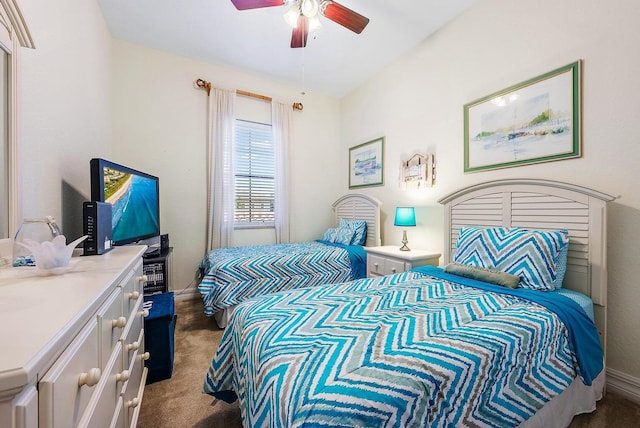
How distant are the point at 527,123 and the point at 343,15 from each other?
67.6 inches

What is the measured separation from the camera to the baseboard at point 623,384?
1.59m

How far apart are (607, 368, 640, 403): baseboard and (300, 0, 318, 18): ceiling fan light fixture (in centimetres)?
323

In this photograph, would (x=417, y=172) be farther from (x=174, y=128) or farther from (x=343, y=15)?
(x=174, y=128)

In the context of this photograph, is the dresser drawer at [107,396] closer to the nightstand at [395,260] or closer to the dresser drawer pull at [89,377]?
the dresser drawer pull at [89,377]

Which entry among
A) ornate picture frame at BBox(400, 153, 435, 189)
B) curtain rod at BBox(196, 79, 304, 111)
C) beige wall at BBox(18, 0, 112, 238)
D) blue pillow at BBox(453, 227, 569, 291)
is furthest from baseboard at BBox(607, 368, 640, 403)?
curtain rod at BBox(196, 79, 304, 111)

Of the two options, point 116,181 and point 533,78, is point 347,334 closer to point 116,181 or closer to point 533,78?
point 116,181

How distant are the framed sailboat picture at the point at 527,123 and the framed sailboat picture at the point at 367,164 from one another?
122cm

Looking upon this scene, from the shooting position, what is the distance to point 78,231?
→ 190 cm

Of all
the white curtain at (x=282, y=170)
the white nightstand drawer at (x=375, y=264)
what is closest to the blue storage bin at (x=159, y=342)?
the white nightstand drawer at (x=375, y=264)

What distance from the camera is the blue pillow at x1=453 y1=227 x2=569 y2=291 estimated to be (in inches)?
65.7

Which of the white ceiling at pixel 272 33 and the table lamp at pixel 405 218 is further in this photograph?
the table lamp at pixel 405 218

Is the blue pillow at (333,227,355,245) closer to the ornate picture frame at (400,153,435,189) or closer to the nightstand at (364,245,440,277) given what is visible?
the nightstand at (364,245,440,277)

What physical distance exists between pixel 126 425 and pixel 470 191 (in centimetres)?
274

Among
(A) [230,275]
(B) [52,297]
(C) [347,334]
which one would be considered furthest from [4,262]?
(A) [230,275]
